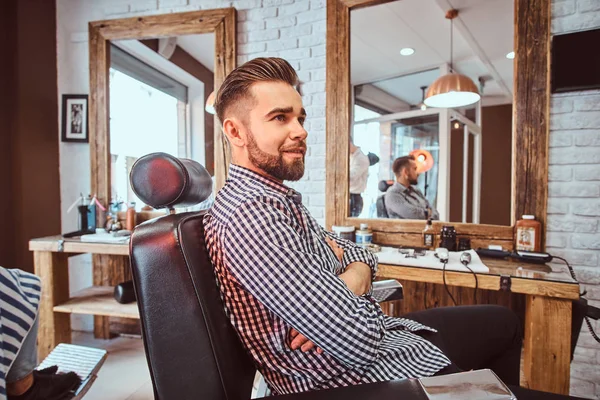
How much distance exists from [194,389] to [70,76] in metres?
2.82

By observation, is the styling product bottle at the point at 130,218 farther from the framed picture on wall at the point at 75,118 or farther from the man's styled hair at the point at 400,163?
the man's styled hair at the point at 400,163

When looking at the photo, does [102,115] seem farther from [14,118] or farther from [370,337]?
[370,337]

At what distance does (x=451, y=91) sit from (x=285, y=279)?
5.70 feet

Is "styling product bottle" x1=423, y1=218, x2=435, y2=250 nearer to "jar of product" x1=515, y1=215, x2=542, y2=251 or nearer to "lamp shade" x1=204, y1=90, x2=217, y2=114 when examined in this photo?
"jar of product" x1=515, y1=215, x2=542, y2=251

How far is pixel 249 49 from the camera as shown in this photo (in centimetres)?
239

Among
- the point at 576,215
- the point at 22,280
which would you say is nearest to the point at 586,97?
the point at 576,215

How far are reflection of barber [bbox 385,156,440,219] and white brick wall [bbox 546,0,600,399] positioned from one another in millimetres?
617

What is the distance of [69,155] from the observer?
269 centimetres

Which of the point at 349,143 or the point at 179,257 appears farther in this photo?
the point at 349,143

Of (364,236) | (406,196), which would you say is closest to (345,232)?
(364,236)

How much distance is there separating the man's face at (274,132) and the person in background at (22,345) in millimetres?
892

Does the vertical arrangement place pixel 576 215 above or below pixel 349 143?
below

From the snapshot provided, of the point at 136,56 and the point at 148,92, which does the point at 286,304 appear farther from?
the point at 136,56

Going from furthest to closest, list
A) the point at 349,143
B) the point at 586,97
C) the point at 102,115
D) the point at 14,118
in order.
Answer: the point at 102,115
the point at 14,118
the point at 349,143
the point at 586,97
